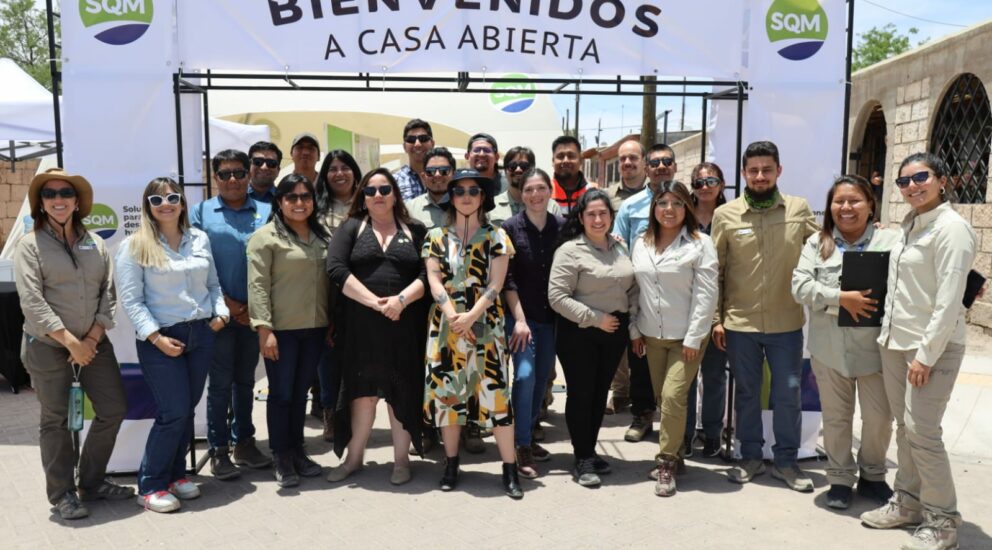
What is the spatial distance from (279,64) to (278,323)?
65.8 inches

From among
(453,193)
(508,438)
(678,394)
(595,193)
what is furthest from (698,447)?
(453,193)

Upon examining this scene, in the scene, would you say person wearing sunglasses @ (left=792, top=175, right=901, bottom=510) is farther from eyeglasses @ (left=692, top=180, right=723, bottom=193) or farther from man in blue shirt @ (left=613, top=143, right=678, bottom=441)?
man in blue shirt @ (left=613, top=143, right=678, bottom=441)

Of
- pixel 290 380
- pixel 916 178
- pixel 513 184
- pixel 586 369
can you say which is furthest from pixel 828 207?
pixel 290 380

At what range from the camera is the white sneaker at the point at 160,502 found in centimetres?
422

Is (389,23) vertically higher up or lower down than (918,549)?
higher up

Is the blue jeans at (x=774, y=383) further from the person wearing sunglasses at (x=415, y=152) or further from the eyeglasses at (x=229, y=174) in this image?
the eyeglasses at (x=229, y=174)

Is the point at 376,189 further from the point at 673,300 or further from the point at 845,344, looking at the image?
the point at 845,344

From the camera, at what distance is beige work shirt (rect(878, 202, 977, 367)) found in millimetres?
3506

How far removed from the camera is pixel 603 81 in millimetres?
5066

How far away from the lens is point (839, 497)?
4289mm

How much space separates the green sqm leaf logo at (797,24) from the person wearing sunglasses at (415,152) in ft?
8.43

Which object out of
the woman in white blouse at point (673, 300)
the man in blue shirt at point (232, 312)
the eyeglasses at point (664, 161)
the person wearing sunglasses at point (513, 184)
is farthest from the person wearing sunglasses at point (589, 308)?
the man in blue shirt at point (232, 312)

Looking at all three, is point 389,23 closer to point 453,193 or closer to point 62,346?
point 453,193

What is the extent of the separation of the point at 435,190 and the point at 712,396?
7.90 feet
